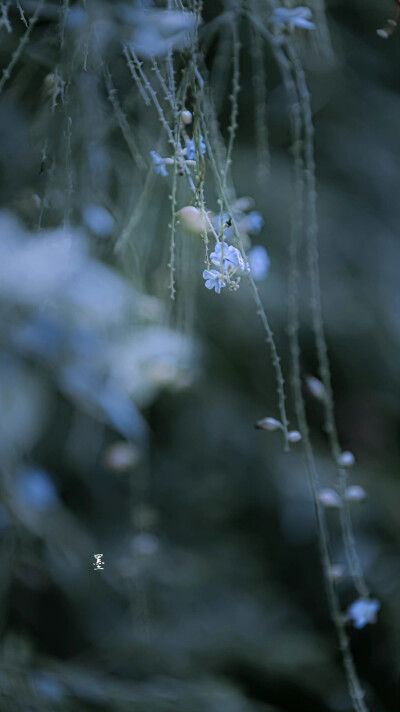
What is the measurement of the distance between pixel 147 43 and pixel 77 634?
0.74 m

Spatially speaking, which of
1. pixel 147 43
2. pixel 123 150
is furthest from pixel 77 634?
pixel 147 43

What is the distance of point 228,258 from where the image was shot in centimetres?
56

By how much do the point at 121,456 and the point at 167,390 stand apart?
0.46 ft

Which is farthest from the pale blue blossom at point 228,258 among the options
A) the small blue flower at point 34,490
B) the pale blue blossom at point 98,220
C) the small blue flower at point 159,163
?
the small blue flower at point 34,490

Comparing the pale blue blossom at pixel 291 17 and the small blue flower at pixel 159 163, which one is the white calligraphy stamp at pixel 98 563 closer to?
the small blue flower at pixel 159 163

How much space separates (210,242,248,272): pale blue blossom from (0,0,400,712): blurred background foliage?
139mm

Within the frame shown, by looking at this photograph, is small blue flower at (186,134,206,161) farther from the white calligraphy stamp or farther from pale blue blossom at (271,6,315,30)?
the white calligraphy stamp

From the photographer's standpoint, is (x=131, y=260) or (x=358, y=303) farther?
(x=358, y=303)

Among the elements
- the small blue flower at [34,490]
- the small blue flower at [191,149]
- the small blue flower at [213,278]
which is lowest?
the small blue flower at [34,490]

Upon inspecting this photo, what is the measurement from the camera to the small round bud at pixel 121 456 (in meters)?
0.88

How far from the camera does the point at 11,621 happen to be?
90 centimetres

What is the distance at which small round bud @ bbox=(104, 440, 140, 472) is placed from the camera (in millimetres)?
883

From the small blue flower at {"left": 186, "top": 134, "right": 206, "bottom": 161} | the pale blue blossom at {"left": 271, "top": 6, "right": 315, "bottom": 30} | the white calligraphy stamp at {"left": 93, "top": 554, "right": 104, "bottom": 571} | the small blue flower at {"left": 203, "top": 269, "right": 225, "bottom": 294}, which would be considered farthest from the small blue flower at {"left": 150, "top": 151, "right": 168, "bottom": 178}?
the white calligraphy stamp at {"left": 93, "top": 554, "right": 104, "bottom": 571}

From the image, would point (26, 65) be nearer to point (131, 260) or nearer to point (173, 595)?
point (131, 260)
